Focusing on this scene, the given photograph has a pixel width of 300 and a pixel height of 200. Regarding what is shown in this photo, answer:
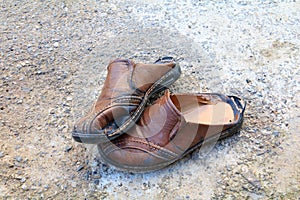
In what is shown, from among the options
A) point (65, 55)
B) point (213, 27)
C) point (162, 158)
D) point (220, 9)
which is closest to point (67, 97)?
point (65, 55)

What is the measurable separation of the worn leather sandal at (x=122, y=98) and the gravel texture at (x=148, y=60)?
0.44ft

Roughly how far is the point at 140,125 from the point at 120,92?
0.12 m

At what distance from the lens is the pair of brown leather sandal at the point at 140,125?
46.6 inches

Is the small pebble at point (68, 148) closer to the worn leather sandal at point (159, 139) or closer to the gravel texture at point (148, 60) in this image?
the gravel texture at point (148, 60)

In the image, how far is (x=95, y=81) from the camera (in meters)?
1.55

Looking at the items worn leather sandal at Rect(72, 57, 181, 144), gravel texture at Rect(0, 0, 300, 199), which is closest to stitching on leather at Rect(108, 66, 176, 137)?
worn leather sandal at Rect(72, 57, 181, 144)

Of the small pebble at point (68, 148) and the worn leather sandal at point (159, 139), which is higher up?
the worn leather sandal at point (159, 139)

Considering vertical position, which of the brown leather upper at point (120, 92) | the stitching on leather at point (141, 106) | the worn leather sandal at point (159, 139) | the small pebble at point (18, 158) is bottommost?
the small pebble at point (18, 158)

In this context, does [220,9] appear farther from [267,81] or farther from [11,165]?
[11,165]

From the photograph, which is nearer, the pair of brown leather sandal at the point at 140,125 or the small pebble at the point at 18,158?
the pair of brown leather sandal at the point at 140,125

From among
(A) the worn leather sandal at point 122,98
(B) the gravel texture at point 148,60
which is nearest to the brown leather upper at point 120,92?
(A) the worn leather sandal at point 122,98

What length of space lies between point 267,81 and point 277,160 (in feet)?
1.21

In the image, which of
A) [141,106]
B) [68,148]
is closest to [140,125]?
[141,106]

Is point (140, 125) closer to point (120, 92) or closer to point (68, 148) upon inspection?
point (120, 92)
